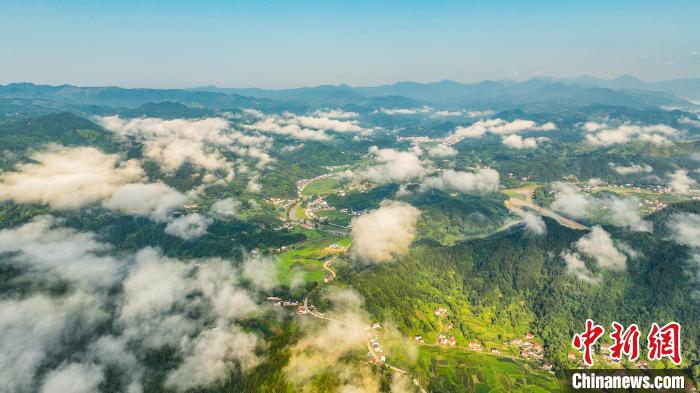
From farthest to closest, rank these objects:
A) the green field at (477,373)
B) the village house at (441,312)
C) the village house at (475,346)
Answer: the village house at (441,312), the village house at (475,346), the green field at (477,373)

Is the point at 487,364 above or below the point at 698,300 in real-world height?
below

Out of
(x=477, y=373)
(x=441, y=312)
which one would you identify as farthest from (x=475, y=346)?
(x=441, y=312)

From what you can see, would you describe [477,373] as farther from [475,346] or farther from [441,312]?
[441,312]

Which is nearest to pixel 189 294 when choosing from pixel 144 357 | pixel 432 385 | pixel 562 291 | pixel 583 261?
pixel 144 357

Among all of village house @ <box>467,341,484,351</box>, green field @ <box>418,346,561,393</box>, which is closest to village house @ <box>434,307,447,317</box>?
village house @ <box>467,341,484,351</box>

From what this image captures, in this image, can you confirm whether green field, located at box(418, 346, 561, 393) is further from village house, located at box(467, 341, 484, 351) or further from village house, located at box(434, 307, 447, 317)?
village house, located at box(434, 307, 447, 317)

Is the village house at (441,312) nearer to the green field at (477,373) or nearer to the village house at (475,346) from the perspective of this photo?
the village house at (475,346)

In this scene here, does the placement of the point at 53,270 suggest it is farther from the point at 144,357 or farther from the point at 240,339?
the point at 240,339

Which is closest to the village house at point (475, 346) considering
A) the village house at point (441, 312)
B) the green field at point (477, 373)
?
the green field at point (477, 373)
